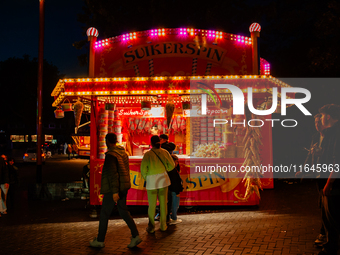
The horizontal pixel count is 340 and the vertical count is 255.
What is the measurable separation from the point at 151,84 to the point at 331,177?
4987mm

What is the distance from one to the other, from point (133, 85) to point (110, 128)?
2.45 metres

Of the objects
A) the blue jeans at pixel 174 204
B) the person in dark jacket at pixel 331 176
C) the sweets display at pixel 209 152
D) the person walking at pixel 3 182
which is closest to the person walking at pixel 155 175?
the blue jeans at pixel 174 204

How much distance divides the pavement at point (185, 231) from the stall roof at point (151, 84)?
320cm

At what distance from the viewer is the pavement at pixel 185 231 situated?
16.7 feet

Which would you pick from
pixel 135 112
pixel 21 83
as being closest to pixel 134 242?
pixel 135 112

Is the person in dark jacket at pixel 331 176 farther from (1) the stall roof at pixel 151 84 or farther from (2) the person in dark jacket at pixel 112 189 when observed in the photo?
(1) the stall roof at pixel 151 84

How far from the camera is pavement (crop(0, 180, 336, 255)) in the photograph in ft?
16.7

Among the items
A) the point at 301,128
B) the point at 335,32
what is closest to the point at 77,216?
the point at 335,32

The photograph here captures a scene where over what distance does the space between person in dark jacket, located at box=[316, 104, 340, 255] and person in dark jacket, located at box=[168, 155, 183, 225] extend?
2.85m

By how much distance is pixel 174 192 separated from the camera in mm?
6676

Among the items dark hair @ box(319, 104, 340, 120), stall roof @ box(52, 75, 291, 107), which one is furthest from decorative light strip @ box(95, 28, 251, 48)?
dark hair @ box(319, 104, 340, 120)

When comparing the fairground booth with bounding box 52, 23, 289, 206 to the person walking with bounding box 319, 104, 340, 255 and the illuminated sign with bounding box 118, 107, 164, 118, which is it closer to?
the illuminated sign with bounding box 118, 107, 164, 118

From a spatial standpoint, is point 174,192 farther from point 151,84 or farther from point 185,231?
point 151,84

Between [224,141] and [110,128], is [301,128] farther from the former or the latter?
[110,128]
